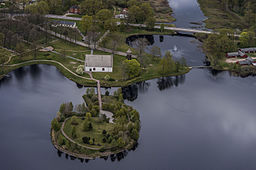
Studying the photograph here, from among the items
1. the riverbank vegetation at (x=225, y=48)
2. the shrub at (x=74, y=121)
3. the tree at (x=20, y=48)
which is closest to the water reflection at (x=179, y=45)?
the riverbank vegetation at (x=225, y=48)

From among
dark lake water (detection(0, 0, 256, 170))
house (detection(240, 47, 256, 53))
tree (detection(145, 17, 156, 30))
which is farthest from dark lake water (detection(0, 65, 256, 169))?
tree (detection(145, 17, 156, 30))

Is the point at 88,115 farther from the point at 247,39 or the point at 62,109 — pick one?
the point at 247,39

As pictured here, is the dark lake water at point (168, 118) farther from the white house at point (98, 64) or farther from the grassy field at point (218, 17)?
the grassy field at point (218, 17)

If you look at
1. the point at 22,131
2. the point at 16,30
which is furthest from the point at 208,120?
the point at 16,30

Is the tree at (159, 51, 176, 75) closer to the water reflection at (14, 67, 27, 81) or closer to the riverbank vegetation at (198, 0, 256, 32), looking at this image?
the water reflection at (14, 67, 27, 81)

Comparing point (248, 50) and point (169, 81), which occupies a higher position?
point (248, 50)

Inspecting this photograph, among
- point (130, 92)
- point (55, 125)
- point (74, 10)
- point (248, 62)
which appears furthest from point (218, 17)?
point (55, 125)
